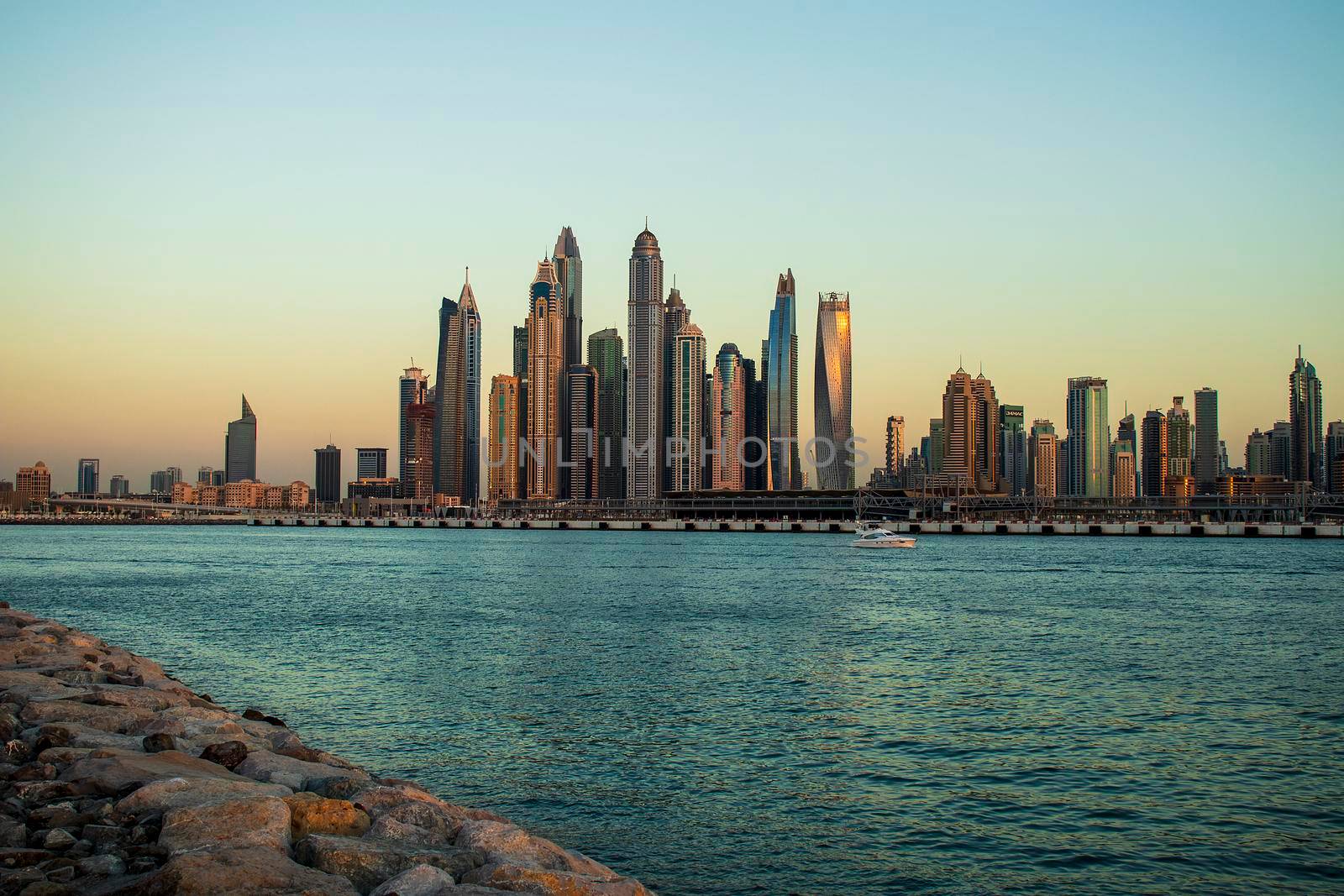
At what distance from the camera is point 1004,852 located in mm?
15852

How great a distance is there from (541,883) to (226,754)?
22.0 feet

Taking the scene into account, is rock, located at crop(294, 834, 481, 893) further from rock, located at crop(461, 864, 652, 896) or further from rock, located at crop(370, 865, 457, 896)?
rock, located at crop(461, 864, 652, 896)

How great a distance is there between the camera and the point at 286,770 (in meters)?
14.1

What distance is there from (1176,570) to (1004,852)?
84842mm

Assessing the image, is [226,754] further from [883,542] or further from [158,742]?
[883,542]

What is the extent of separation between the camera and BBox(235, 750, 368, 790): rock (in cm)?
1375

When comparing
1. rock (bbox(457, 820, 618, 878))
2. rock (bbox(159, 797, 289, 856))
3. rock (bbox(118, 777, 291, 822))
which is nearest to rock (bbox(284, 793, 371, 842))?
rock (bbox(159, 797, 289, 856))

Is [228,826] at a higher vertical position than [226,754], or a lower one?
higher

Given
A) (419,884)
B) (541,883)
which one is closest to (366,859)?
(419,884)

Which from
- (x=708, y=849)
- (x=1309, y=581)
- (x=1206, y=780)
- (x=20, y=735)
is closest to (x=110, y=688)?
(x=20, y=735)

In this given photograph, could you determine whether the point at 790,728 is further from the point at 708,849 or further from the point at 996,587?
the point at 996,587

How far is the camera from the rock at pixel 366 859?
392 inches

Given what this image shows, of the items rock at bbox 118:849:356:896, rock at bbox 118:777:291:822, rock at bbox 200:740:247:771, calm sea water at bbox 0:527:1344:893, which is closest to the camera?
rock at bbox 118:849:356:896

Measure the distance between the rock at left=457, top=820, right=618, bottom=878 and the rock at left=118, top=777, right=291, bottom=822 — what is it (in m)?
2.25
